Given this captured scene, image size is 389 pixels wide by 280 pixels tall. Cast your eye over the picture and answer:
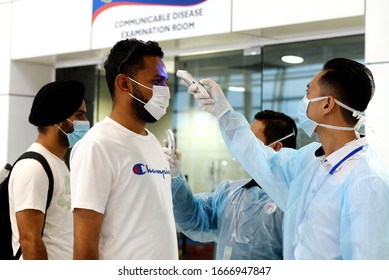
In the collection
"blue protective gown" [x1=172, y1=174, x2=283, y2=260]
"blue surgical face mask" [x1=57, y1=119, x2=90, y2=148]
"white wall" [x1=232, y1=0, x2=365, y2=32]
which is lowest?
"blue protective gown" [x1=172, y1=174, x2=283, y2=260]

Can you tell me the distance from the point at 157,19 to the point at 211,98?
8.66 ft

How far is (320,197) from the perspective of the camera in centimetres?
313

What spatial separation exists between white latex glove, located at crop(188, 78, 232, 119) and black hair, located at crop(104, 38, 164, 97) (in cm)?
32

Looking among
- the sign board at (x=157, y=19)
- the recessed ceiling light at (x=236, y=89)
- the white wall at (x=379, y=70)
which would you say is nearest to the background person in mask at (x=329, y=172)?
the white wall at (x=379, y=70)

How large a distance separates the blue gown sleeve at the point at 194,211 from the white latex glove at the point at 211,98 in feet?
2.19

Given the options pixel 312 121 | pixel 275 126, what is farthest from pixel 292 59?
pixel 312 121

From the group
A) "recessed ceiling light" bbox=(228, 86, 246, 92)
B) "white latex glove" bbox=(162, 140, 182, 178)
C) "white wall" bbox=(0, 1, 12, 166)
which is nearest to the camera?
"white latex glove" bbox=(162, 140, 182, 178)

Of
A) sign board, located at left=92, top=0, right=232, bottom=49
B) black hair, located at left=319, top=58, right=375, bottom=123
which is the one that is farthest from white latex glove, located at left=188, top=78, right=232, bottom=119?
sign board, located at left=92, top=0, right=232, bottom=49

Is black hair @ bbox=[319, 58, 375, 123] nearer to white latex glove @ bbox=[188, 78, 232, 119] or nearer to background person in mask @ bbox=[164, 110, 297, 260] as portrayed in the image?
white latex glove @ bbox=[188, 78, 232, 119]

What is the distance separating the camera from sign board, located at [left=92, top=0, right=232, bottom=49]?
5613 millimetres

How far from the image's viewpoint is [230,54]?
6.23 metres

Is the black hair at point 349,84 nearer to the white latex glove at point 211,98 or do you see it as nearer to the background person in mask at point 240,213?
the white latex glove at point 211,98

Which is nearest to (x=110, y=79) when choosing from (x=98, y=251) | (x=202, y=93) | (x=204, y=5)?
(x=202, y=93)
